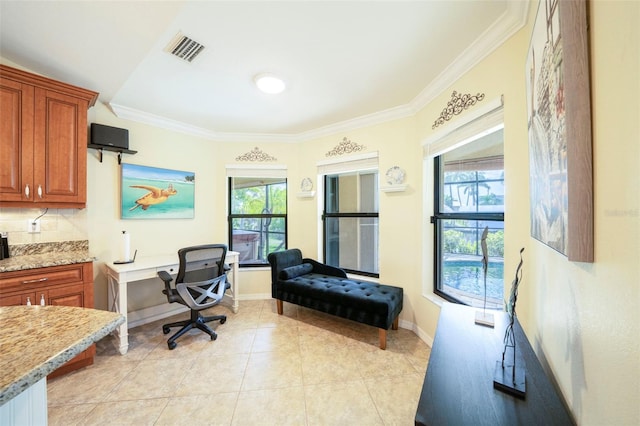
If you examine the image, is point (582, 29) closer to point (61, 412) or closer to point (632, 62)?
point (632, 62)

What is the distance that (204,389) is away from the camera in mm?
1802

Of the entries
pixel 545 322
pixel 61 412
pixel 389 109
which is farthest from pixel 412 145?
pixel 61 412

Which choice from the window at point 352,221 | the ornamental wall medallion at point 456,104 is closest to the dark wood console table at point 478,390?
the ornamental wall medallion at point 456,104

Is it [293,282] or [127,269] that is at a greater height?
[127,269]

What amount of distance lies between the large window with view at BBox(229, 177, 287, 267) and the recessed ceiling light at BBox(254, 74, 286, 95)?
1.58 metres

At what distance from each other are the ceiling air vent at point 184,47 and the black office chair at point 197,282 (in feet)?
5.37

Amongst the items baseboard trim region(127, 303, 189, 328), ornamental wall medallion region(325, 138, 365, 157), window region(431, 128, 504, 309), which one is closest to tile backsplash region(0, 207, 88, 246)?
baseboard trim region(127, 303, 189, 328)

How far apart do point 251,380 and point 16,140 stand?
2.60m

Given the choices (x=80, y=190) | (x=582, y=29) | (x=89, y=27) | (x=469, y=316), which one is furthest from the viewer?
(x=80, y=190)

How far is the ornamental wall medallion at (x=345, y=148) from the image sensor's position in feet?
10.2

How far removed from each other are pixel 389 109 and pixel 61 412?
3.73 metres

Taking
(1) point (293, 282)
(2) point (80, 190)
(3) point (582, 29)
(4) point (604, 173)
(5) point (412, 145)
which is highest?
(5) point (412, 145)

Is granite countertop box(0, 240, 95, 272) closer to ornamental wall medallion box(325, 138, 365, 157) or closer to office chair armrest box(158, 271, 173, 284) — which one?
office chair armrest box(158, 271, 173, 284)

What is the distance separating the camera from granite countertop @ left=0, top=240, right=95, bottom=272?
178cm
